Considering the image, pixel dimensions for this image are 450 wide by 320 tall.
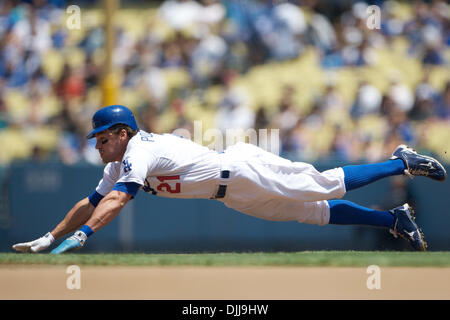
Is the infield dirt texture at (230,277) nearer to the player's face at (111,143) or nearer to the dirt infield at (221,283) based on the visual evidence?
the dirt infield at (221,283)

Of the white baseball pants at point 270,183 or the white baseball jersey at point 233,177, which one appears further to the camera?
the white baseball pants at point 270,183

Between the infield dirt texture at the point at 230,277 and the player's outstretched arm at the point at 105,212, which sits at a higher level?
the player's outstretched arm at the point at 105,212

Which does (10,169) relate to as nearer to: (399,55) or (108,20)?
(108,20)

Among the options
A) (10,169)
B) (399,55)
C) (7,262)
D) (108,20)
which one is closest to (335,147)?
(399,55)

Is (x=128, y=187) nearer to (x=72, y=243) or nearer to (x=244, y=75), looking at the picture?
(x=72, y=243)

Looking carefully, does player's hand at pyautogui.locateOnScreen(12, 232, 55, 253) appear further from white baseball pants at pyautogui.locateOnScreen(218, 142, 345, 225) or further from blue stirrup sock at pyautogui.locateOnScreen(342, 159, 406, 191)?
blue stirrup sock at pyautogui.locateOnScreen(342, 159, 406, 191)

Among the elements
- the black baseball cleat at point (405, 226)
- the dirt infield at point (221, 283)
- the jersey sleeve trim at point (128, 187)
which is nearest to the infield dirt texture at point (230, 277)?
the dirt infield at point (221, 283)

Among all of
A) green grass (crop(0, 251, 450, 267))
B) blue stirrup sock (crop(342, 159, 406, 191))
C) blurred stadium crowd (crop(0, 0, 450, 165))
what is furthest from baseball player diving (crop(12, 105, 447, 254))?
blurred stadium crowd (crop(0, 0, 450, 165))

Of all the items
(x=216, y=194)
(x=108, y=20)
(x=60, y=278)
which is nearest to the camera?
(x=60, y=278)
